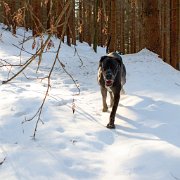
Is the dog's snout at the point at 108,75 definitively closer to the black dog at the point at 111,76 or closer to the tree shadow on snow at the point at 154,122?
the black dog at the point at 111,76

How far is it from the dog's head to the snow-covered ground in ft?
2.20

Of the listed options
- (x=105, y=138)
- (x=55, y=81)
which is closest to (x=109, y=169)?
(x=105, y=138)

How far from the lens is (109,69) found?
6.43m

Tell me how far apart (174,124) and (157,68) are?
519 cm

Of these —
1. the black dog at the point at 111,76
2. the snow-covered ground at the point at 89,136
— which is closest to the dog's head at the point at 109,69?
the black dog at the point at 111,76

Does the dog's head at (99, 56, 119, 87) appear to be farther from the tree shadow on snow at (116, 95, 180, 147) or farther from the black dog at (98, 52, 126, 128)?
the tree shadow on snow at (116, 95, 180, 147)

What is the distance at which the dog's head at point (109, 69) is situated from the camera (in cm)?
635

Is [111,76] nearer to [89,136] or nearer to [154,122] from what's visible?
[154,122]

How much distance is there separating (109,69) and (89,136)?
4.98ft

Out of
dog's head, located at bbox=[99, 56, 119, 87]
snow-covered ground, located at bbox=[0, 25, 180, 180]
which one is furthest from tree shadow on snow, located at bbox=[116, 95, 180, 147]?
dog's head, located at bbox=[99, 56, 119, 87]

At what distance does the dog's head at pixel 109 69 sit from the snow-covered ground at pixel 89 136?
0.67m

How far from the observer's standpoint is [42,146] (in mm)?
5086

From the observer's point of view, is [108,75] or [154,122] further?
[108,75]

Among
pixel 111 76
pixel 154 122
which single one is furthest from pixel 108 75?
pixel 154 122
